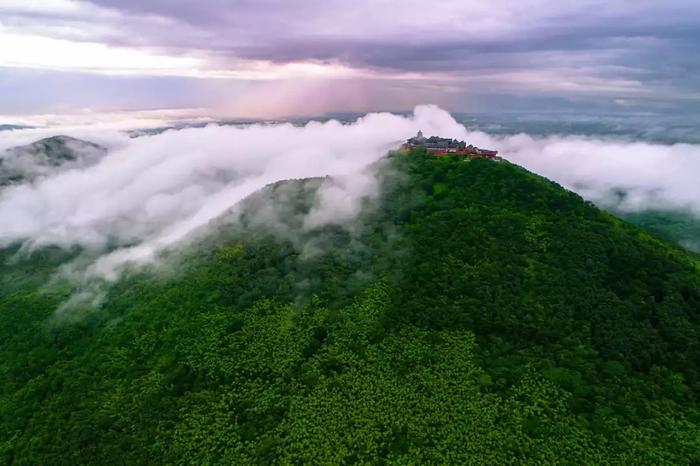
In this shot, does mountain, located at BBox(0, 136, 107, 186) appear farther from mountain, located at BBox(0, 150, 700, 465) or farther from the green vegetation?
the green vegetation

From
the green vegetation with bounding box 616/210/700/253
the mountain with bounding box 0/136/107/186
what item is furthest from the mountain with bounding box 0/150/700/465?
the mountain with bounding box 0/136/107/186

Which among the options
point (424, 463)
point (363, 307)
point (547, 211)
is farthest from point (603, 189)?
point (424, 463)

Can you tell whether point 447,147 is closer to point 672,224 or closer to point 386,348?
point 386,348

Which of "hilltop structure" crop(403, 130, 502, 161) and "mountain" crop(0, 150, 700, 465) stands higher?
"hilltop structure" crop(403, 130, 502, 161)

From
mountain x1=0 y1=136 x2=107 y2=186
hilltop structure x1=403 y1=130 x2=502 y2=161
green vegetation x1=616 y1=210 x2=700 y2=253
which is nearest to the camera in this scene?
hilltop structure x1=403 y1=130 x2=502 y2=161

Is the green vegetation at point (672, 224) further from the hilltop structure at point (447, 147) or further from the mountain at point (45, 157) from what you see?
the mountain at point (45, 157)

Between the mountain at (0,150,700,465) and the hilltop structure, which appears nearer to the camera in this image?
the mountain at (0,150,700,465)
